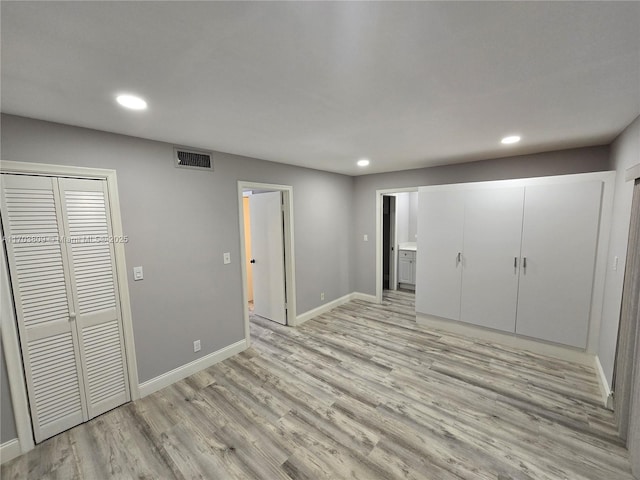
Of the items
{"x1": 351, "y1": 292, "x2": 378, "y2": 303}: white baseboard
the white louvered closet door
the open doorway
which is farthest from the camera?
the open doorway

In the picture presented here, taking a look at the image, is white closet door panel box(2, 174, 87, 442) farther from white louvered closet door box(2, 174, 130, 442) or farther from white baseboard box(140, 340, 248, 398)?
Result: white baseboard box(140, 340, 248, 398)

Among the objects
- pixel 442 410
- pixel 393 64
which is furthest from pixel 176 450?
pixel 393 64

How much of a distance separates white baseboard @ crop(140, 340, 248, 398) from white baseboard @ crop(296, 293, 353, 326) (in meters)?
1.04

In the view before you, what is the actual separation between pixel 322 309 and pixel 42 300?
3.44m

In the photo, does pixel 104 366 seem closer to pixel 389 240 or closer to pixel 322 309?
pixel 322 309

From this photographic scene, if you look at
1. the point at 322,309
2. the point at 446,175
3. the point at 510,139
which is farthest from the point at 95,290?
the point at 446,175

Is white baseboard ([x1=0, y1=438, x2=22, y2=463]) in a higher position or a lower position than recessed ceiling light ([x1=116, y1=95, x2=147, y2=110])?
lower

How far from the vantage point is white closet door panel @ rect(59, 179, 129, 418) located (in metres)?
2.08

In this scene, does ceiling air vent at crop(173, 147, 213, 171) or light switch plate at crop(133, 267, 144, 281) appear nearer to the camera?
light switch plate at crop(133, 267, 144, 281)

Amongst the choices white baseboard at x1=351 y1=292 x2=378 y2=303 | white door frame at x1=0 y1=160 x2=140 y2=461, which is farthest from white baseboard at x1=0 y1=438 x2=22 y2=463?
white baseboard at x1=351 y1=292 x2=378 y2=303

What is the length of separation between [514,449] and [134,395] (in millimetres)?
3185

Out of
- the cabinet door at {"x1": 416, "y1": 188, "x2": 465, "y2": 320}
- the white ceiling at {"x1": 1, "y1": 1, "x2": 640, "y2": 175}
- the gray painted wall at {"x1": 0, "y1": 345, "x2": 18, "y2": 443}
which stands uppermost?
the white ceiling at {"x1": 1, "y1": 1, "x2": 640, "y2": 175}

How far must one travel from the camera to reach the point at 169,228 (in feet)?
8.52

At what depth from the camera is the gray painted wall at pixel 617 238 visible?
2131 mm
